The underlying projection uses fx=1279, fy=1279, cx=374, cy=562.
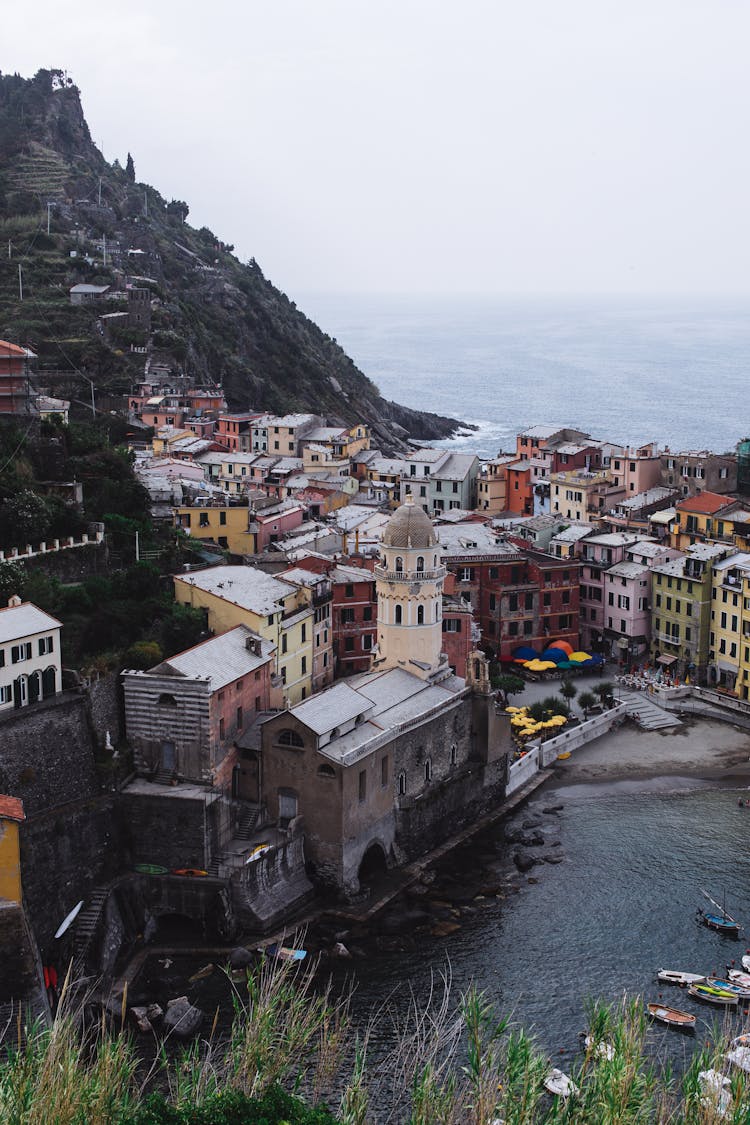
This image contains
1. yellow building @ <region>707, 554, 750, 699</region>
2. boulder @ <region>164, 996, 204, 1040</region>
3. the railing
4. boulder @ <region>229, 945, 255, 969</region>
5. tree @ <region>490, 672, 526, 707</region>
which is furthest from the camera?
yellow building @ <region>707, 554, 750, 699</region>

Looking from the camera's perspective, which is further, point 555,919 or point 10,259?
point 10,259

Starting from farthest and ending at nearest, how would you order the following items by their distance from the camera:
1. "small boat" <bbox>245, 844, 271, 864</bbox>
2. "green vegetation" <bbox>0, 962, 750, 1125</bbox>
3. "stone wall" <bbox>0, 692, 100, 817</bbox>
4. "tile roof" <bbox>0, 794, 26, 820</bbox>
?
"small boat" <bbox>245, 844, 271, 864</bbox>
"stone wall" <bbox>0, 692, 100, 817</bbox>
"tile roof" <bbox>0, 794, 26, 820</bbox>
"green vegetation" <bbox>0, 962, 750, 1125</bbox>

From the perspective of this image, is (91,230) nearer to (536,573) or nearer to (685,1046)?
(536,573)

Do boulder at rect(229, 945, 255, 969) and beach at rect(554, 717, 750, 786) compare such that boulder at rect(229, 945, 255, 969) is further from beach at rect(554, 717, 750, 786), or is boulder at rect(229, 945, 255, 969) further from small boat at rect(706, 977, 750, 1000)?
beach at rect(554, 717, 750, 786)

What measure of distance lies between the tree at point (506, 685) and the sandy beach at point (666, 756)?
4.71 meters

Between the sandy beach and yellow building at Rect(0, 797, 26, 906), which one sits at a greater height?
yellow building at Rect(0, 797, 26, 906)

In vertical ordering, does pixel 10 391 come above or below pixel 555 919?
above

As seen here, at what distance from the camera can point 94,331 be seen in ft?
334

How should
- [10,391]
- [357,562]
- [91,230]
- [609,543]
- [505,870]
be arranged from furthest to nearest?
1. [91,230]
2. [609,543]
3. [357,562]
4. [10,391]
5. [505,870]

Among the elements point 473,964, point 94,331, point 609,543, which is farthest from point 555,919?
point 94,331

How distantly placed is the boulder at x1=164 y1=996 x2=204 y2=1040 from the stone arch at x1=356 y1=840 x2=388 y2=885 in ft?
32.6

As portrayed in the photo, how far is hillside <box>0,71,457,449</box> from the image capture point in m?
101

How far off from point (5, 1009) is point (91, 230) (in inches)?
4125

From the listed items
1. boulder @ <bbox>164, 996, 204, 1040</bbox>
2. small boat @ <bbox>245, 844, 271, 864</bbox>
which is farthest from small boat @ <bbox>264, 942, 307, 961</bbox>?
boulder @ <bbox>164, 996, 204, 1040</bbox>
